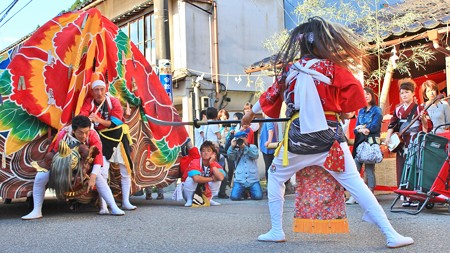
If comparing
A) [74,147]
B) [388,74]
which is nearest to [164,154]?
[74,147]

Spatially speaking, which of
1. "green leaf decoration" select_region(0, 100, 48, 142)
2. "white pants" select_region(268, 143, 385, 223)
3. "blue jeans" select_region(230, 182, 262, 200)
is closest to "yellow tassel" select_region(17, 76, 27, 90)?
"green leaf decoration" select_region(0, 100, 48, 142)

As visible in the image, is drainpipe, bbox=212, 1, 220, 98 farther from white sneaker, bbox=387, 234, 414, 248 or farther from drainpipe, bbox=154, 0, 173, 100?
white sneaker, bbox=387, 234, 414, 248

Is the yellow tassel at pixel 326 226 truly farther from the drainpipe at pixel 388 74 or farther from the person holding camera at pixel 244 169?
the drainpipe at pixel 388 74

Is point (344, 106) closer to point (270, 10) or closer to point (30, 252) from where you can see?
point (30, 252)

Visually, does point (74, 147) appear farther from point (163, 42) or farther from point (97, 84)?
point (163, 42)

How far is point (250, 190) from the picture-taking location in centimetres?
836

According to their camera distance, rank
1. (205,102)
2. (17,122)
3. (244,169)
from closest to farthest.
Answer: (17,122) < (244,169) < (205,102)

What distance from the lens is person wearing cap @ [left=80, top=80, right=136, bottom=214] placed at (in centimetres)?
608

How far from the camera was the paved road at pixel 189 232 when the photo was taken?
379 cm

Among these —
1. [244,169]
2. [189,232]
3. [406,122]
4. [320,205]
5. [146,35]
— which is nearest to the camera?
[320,205]

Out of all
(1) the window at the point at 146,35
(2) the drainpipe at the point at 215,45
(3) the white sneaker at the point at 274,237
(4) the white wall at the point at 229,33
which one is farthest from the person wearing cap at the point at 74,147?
(1) the window at the point at 146,35

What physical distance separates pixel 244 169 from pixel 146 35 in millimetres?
10353

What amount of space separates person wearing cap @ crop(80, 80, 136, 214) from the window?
1109cm

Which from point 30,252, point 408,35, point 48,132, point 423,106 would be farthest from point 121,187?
point 408,35
